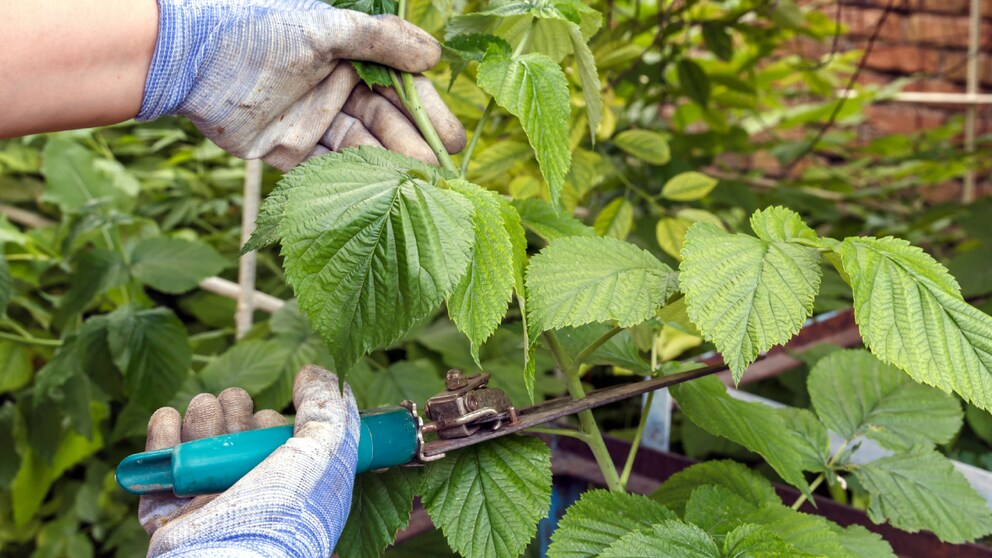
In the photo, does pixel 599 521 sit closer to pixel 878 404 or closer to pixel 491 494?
pixel 491 494

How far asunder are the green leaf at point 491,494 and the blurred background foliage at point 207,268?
0.53 ft

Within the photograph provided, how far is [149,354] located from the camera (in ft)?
3.90

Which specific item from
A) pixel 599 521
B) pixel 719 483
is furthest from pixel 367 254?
pixel 719 483

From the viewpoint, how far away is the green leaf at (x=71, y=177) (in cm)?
159

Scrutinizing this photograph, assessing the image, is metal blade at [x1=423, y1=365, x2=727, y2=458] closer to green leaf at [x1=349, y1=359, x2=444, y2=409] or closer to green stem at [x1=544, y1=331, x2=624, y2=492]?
green stem at [x1=544, y1=331, x2=624, y2=492]

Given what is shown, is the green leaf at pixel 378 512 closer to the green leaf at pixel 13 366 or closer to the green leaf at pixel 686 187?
the green leaf at pixel 686 187

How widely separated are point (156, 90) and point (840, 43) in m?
3.19

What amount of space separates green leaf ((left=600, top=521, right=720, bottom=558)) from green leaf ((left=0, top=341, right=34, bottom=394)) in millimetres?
1213

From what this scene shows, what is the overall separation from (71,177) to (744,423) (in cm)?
142

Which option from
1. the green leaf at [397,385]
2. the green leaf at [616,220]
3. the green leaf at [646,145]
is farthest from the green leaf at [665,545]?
the green leaf at [646,145]

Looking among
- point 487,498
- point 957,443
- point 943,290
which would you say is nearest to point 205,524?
point 487,498

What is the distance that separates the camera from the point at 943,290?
575 millimetres

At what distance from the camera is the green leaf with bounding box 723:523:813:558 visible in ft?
1.94

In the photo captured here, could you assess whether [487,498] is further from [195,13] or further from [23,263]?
[23,263]
